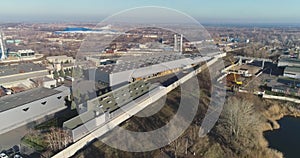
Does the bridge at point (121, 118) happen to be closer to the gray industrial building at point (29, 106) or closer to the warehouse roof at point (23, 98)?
the gray industrial building at point (29, 106)

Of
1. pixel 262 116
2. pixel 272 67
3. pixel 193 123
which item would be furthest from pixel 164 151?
pixel 272 67

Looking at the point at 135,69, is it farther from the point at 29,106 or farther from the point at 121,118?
the point at 29,106

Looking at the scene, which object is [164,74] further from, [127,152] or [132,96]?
[127,152]

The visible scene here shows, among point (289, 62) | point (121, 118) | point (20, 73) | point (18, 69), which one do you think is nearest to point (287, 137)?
point (121, 118)

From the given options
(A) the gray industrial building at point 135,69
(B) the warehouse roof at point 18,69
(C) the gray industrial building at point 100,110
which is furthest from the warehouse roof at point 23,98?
(B) the warehouse roof at point 18,69

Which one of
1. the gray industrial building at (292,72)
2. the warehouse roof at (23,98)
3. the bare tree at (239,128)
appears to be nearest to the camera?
the bare tree at (239,128)
